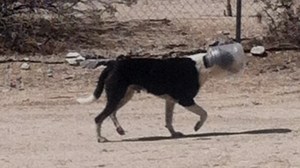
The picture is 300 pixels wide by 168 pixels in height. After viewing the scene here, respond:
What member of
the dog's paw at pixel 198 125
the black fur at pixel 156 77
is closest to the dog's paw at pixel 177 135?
the dog's paw at pixel 198 125

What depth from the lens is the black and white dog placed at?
9.30 meters

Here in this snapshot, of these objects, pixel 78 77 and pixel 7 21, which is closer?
pixel 78 77

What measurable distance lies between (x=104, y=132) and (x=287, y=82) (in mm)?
3276

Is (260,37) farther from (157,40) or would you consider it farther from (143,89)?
(143,89)

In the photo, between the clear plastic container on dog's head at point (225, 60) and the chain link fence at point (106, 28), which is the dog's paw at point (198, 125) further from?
the chain link fence at point (106, 28)

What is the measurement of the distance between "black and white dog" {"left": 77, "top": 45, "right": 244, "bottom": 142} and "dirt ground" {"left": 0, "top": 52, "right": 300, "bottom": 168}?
26cm

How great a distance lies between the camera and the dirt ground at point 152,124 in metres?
8.34

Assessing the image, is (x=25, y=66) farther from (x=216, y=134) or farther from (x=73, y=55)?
(x=216, y=134)

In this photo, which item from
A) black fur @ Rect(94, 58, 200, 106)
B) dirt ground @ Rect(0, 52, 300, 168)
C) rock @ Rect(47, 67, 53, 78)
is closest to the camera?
dirt ground @ Rect(0, 52, 300, 168)

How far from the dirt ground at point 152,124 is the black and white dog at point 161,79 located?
264 mm

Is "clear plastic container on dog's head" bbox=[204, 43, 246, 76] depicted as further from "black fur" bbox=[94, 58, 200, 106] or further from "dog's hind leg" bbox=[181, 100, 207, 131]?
"dog's hind leg" bbox=[181, 100, 207, 131]

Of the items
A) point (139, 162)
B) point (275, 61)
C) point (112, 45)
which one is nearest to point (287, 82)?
point (275, 61)

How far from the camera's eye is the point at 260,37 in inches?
545

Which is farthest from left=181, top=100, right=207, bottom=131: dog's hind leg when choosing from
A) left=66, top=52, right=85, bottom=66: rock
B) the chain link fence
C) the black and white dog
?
the chain link fence
